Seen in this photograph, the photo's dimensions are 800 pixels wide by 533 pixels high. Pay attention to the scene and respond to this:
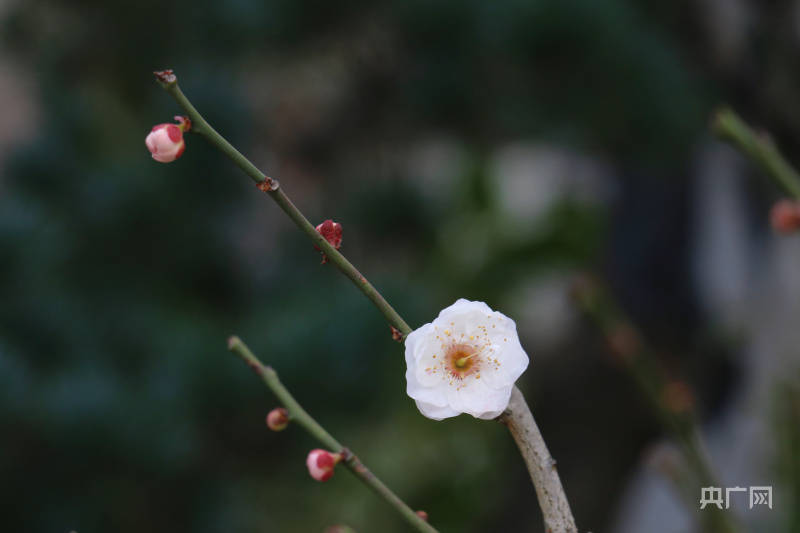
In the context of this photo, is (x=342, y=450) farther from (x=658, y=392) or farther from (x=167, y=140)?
(x=658, y=392)

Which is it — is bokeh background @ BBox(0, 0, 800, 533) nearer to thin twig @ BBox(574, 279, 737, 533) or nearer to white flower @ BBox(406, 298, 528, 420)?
thin twig @ BBox(574, 279, 737, 533)

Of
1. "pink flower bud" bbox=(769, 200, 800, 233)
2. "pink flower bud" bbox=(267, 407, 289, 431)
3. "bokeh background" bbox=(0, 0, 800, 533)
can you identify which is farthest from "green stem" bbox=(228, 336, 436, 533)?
"bokeh background" bbox=(0, 0, 800, 533)

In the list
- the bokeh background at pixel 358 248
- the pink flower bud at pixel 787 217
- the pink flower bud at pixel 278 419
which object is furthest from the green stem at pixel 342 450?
the bokeh background at pixel 358 248

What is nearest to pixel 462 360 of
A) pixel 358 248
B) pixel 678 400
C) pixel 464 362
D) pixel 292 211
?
pixel 464 362

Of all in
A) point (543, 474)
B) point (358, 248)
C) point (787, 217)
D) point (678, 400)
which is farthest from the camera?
point (358, 248)

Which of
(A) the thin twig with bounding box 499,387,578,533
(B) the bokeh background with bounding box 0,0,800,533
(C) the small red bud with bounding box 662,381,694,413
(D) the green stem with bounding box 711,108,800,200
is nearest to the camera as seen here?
(A) the thin twig with bounding box 499,387,578,533

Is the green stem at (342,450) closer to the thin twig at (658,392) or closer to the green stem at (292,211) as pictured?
the green stem at (292,211)

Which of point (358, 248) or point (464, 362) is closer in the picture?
point (464, 362)
